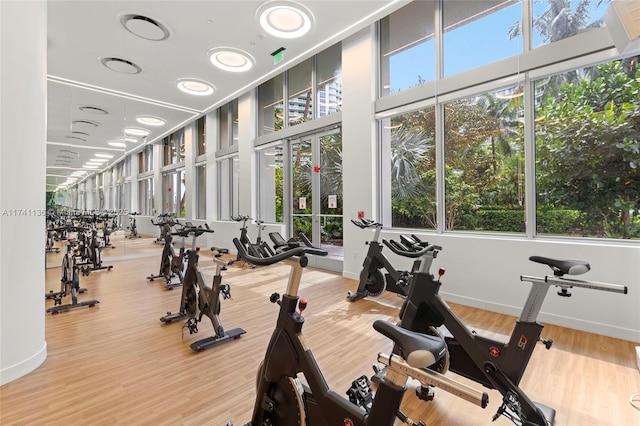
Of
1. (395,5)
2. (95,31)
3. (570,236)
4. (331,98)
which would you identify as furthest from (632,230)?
(95,31)

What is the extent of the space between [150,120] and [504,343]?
8.98 meters

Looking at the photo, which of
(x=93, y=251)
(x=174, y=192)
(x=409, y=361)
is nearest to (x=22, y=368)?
(x=409, y=361)

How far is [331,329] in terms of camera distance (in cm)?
327

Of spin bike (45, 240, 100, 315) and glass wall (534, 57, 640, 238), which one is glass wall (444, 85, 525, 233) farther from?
spin bike (45, 240, 100, 315)

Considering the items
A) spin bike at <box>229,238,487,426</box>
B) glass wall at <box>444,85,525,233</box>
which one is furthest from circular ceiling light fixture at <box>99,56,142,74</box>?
spin bike at <box>229,238,487,426</box>

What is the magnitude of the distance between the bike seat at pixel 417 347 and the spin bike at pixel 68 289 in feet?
15.2

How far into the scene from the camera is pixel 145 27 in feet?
14.8

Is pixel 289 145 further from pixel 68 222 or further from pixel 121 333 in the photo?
pixel 121 333

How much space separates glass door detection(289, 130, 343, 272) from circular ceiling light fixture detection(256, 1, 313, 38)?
1.98 meters

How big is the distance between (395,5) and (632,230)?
4.11m

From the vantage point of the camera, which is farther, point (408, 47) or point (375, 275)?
point (408, 47)

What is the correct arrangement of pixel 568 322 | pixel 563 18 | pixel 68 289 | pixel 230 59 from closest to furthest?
pixel 568 322 < pixel 563 18 < pixel 68 289 < pixel 230 59

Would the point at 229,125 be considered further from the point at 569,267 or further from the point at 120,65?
the point at 569,267

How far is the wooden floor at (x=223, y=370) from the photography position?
1961 mm
